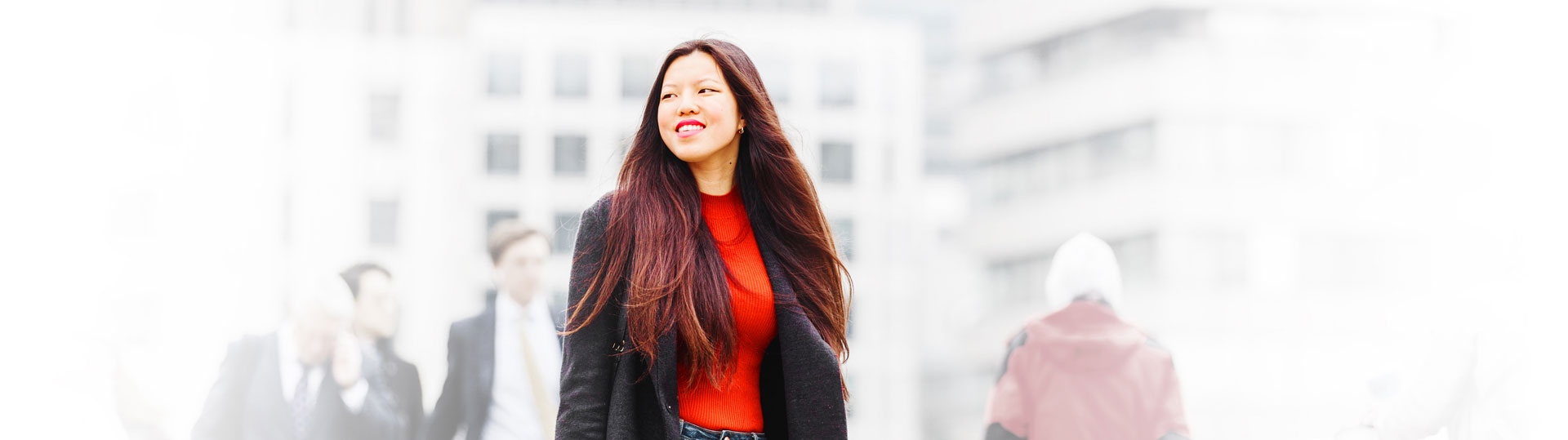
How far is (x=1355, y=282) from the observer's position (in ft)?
20.1

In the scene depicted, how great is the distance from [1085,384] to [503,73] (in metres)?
3.51

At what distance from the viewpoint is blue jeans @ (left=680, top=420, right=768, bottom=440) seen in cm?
155

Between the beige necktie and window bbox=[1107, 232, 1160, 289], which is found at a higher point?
window bbox=[1107, 232, 1160, 289]

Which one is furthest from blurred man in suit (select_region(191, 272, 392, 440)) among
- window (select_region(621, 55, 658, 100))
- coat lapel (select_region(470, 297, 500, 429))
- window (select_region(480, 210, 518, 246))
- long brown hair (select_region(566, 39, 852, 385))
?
long brown hair (select_region(566, 39, 852, 385))

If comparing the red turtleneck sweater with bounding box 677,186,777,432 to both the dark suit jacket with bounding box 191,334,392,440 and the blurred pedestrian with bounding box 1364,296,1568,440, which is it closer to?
the blurred pedestrian with bounding box 1364,296,1568,440

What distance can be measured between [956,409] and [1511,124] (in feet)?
14.5

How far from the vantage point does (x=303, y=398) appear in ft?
16.2

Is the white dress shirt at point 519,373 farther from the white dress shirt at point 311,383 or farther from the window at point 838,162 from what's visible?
the window at point 838,162

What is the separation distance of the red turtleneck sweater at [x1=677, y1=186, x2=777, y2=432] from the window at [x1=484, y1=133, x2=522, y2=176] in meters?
5.21

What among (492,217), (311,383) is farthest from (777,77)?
(311,383)

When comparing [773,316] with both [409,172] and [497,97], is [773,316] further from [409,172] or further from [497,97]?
[497,97]

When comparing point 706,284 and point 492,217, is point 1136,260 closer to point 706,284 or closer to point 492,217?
point 492,217

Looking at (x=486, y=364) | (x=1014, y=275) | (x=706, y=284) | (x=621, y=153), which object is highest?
(x=621, y=153)

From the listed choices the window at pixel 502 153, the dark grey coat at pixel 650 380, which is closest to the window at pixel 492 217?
the window at pixel 502 153
